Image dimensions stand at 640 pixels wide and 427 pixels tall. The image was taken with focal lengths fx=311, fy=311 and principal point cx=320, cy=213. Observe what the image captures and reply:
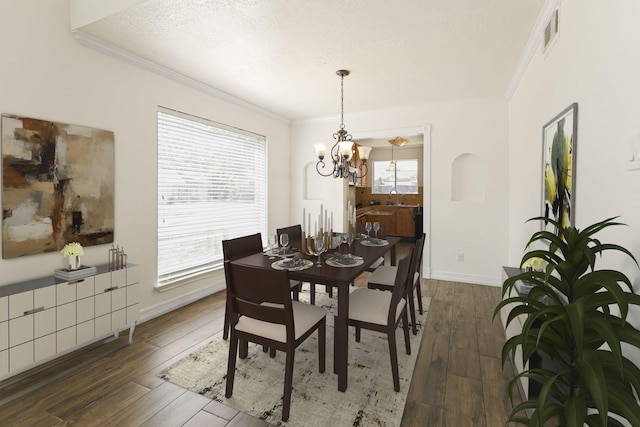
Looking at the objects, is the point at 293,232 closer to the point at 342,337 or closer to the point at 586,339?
the point at 342,337

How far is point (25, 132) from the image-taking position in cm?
230

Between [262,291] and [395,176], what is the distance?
27.1 feet

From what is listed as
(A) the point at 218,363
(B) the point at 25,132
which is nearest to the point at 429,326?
(A) the point at 218,363

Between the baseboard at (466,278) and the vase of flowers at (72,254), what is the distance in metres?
4.31

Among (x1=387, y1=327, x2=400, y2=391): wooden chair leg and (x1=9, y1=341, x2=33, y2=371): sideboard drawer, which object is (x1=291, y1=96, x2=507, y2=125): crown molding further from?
(x1=9, y1=341, x2=33, y2=371): sideboard drawer

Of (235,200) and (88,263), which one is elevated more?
(235,200)

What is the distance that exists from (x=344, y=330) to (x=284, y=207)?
3.70m

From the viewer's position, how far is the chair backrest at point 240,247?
9.31ft

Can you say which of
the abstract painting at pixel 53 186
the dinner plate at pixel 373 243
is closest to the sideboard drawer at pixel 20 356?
the abstract painting at pixel 53 186

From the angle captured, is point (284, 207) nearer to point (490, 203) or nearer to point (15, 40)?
point (490, 203)

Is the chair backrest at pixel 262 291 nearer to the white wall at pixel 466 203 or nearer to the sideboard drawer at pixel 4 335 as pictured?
the sideboard drawer at pixel 4 335

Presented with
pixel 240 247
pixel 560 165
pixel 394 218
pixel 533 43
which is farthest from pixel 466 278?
pixel 394 218

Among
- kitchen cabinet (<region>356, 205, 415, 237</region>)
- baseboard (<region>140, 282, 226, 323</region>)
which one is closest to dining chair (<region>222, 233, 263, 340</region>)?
baseboard (<region>140, 282, 226, 323</region>)

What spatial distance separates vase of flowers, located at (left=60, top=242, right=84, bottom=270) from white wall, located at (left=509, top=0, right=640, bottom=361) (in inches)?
131
